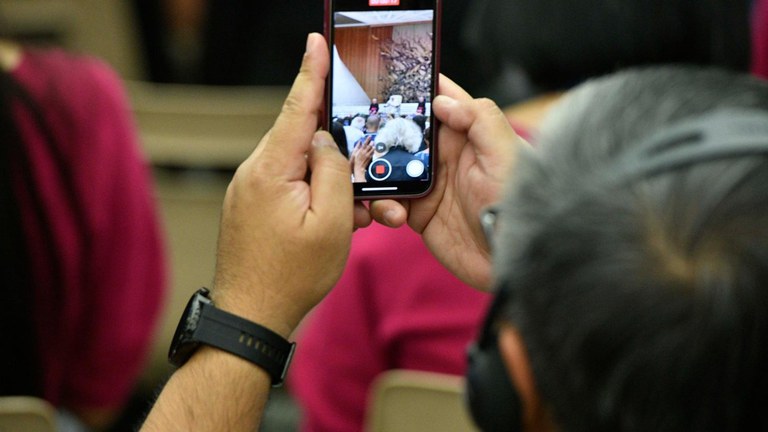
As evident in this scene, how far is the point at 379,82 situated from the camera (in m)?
1.51

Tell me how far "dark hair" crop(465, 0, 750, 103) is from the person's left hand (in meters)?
1.00

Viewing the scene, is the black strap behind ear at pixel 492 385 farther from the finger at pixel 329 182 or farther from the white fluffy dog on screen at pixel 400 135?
the white fluffy dog on screen at pixel 400 135

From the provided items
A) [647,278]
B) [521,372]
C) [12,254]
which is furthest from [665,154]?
[12,254]

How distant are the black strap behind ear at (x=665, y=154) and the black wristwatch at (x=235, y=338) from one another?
1.39ft

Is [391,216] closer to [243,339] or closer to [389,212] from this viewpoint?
[389,212]

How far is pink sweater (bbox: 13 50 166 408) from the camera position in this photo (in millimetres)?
2293

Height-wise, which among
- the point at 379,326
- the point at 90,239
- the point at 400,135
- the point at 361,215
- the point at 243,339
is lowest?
the point at 379,326

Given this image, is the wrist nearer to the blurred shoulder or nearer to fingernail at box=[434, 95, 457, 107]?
fingernail at box=[434, 95, 457, 107]

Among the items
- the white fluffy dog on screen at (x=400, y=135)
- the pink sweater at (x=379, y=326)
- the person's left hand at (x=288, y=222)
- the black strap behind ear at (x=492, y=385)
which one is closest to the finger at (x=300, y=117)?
the person's left hand at (x=288, y=222)

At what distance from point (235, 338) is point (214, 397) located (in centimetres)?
7

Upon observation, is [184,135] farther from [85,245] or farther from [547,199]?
[547,199]

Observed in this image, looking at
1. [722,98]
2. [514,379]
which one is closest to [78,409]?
[514,379]

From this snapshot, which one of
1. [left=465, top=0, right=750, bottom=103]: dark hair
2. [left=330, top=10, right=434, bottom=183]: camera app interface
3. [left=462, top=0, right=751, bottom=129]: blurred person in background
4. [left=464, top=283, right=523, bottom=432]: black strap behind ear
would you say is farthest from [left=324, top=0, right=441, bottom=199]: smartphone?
[left=465, top=0, right=750, bottom=103]: dark hair

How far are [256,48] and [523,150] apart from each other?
352cm
